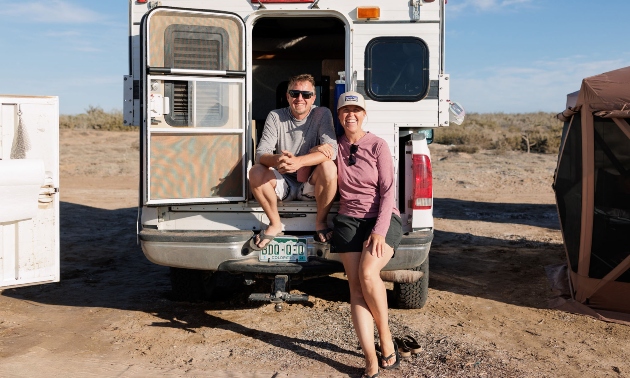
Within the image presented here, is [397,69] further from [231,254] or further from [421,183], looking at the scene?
[231,254]

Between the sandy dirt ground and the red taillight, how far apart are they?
953 millimetres

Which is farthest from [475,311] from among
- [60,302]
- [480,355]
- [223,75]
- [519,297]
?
[60,302]

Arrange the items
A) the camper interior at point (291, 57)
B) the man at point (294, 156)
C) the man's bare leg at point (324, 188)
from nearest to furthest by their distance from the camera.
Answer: the man's bare leg at point (324, 188)
the man at point (294, 156)
the camper interior at point (291, 57)

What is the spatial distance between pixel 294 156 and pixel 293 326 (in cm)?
142

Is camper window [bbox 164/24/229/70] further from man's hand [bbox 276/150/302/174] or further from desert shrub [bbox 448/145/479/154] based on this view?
desert shrub [bbox 448/145/479/154]

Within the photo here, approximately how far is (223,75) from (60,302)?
2633 mm

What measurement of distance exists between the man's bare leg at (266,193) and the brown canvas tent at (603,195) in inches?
104

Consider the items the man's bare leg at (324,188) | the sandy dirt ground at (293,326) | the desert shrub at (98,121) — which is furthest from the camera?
the desert shrub at (98,121)

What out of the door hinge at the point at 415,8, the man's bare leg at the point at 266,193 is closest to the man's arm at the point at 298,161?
the man's bare leg at the point at 266,193

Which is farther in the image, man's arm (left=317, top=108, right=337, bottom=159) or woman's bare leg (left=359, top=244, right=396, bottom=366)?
man's arm (left=317, top=108, right=337, bottom=159)

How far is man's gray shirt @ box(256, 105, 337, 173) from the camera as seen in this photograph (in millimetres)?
4734

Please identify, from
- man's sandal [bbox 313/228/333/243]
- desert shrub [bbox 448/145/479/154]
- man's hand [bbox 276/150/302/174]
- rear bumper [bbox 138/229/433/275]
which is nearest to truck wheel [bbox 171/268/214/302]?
rear bumper [bbox 138/229/433/275]

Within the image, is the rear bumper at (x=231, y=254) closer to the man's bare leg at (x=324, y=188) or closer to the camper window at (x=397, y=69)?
the man's bare leg at (x=324, y=188)

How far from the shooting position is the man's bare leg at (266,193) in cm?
465
